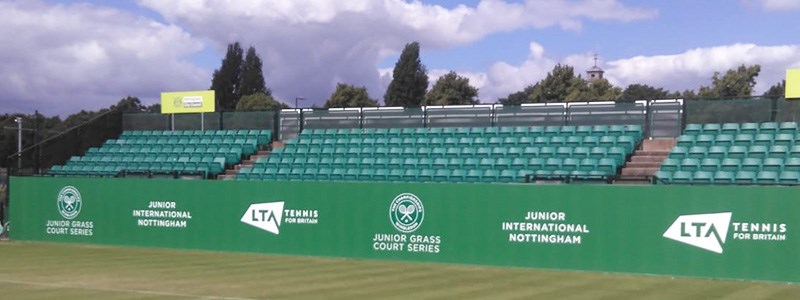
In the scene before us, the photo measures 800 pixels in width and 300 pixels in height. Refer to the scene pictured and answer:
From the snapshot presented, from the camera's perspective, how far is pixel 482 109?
28844 millimetres

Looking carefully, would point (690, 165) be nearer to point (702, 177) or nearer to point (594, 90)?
point (702, 177)

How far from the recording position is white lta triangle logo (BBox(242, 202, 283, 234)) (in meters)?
25.8

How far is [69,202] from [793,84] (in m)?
23.2

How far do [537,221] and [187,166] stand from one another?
13.7 metres

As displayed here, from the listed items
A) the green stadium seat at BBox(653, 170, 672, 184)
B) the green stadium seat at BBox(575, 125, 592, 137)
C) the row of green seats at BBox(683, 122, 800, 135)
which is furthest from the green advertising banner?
the green stadium seat at BBox(575, 125, 592, 137)

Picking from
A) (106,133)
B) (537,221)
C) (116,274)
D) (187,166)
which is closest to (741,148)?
(537,221)

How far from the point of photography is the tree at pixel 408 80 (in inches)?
3418

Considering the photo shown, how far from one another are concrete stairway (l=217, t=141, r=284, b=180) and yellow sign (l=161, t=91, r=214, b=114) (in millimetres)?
3550

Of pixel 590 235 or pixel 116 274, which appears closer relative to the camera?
pixel 116 274

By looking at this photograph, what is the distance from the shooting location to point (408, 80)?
285 ft

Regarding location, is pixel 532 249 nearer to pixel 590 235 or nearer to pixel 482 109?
pixel 590 235

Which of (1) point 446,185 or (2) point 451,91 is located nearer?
(1) point 446,185

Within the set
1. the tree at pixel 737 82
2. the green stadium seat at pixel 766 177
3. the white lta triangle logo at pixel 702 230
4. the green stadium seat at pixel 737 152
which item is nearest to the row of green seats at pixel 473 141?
the green stadium seat at pixel 737 152

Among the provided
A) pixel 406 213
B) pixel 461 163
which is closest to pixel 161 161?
pixel 406 213
